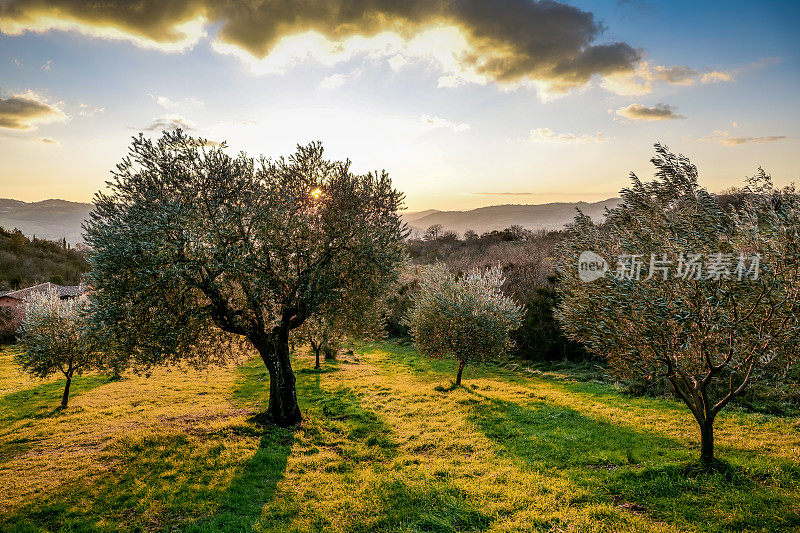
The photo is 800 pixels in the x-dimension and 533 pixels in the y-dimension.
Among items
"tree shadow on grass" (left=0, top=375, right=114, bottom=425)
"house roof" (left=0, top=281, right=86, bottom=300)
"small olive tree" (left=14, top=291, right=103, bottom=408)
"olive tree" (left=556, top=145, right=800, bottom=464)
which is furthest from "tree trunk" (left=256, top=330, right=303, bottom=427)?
"house roof" (left=0, top=281, right=86, bottom=300)

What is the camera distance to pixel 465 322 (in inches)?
1192

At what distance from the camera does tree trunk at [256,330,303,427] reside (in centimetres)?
2131

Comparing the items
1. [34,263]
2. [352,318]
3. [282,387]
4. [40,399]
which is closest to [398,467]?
[352,318]

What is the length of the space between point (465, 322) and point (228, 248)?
63.9 feet

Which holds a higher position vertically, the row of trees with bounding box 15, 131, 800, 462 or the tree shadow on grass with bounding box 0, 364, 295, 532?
the row of trees with bounding box 15, 131, 800, 462

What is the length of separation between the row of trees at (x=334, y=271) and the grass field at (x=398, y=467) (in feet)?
9.18

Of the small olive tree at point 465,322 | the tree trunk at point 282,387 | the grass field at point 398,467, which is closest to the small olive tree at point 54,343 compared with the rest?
the grass field at point 398,467

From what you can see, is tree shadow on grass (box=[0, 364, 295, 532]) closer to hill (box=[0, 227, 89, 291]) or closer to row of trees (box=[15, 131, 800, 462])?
row of trees (box=[15, 131, 800, 462])

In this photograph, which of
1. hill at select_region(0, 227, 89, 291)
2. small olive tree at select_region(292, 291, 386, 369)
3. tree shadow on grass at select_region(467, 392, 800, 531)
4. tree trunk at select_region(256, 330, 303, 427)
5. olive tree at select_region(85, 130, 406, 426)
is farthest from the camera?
hill at select_region(0, 227, 89, 291)

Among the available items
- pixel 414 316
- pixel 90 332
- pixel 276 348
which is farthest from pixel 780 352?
pixel 90 332

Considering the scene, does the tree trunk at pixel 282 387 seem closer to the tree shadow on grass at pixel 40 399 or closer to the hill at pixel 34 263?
the tree shadow on grass at pixel 40 399

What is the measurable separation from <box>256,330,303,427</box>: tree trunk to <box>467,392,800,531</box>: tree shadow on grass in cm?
1113

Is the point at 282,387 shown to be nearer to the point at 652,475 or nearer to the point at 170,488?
the point at 170,488

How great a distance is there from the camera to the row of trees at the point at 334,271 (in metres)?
12.0
